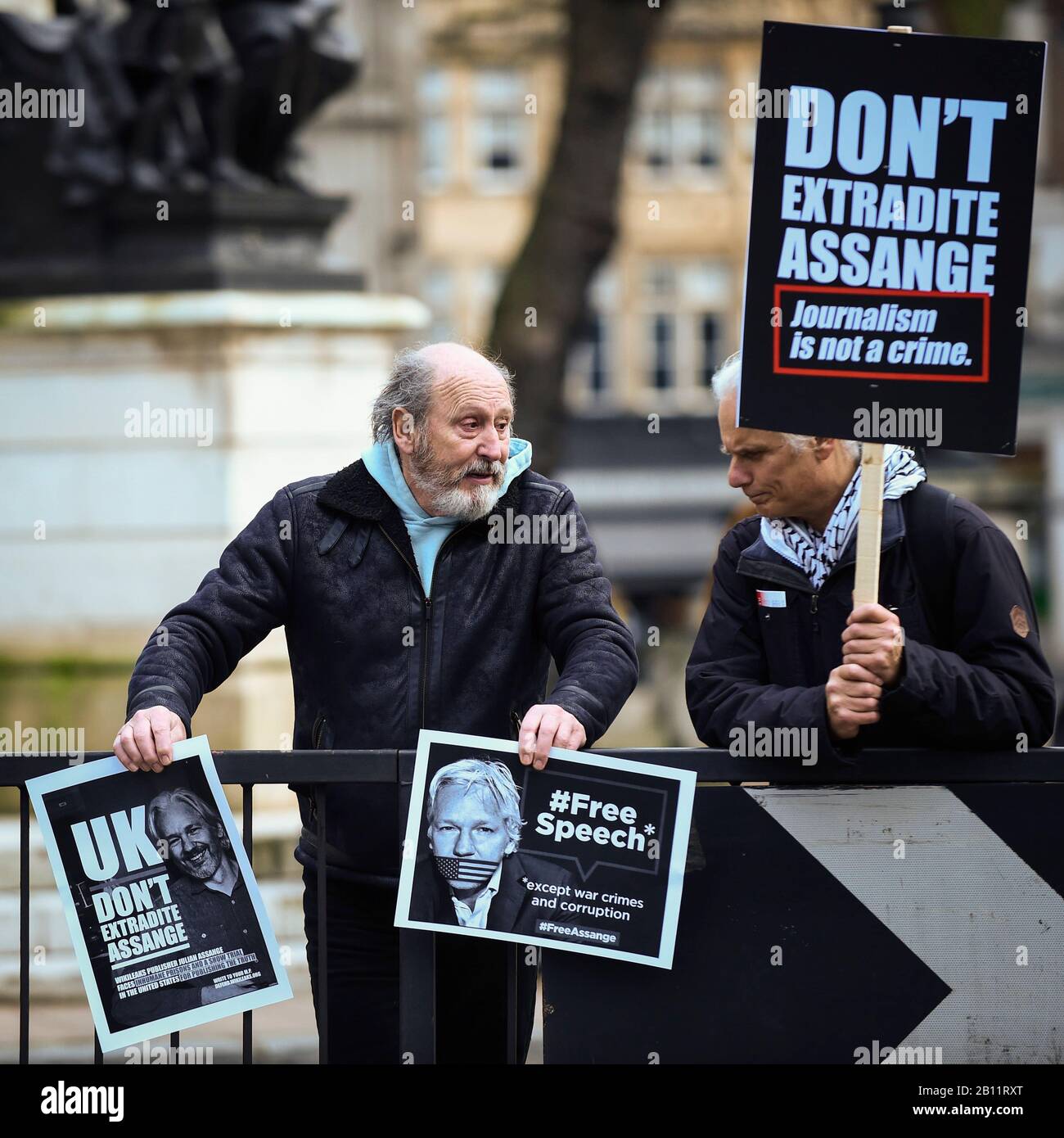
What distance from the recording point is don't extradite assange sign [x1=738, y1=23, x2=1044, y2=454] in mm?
4062

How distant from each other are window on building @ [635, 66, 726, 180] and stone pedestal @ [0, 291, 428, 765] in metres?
28.9

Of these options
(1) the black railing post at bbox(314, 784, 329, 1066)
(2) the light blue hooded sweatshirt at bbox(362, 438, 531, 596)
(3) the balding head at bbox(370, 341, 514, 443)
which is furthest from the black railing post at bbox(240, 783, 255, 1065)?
(3) the balding head at bbox(370, 341, 514, 443)

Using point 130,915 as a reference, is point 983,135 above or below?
above

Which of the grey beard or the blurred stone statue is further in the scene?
the blurred stone statue

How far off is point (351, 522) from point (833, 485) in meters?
1.05

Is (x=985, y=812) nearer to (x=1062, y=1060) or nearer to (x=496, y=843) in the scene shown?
(x=1062, y=1060)

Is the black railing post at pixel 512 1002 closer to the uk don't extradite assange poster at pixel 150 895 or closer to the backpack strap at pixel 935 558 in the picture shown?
the uk don't extradite assange poster at pixel 150 895

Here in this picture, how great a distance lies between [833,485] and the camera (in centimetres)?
429

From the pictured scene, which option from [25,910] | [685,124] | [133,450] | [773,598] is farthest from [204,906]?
[685,124]

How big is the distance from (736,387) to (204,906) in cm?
156

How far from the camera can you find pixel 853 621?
3967 mm

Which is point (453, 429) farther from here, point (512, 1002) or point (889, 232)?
point (512, 1002)

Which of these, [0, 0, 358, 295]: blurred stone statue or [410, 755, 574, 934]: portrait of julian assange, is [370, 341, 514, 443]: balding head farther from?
[0, 0, 358, 295]: blurred stone statue

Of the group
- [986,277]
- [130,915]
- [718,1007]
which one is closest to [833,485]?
[986,277]
